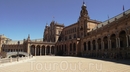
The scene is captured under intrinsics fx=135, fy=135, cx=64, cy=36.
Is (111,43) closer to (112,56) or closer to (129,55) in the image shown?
(112,56)

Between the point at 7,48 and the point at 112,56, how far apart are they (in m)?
78.7

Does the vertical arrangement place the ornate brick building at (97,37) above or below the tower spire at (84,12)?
below

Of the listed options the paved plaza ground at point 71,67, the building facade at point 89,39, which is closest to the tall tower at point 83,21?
the building facade at point 89,39

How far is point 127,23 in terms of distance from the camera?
3152 centimetres

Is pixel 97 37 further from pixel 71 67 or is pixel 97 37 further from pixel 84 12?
pixel 71 67

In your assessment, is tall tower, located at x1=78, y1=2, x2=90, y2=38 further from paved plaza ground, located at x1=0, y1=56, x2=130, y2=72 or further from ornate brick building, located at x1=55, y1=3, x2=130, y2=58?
paved plaza ground, located at x1=0, y1=56, x2=130, y2=72

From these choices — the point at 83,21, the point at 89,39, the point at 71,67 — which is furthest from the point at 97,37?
the point at 71,67

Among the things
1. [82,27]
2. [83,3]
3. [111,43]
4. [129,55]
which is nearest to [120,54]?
[129,55]

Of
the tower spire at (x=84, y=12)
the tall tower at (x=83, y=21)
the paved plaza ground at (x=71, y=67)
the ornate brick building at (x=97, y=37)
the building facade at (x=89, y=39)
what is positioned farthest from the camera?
the tower spire at (x=84, y=12)

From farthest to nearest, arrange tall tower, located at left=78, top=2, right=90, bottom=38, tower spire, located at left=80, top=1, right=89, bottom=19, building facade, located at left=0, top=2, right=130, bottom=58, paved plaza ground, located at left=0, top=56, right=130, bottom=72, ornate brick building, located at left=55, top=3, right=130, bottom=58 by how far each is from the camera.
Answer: tower spire, located at left=80, top=1, right=89, bottom=19 < tall tower, located at left=78, top=2, right=90, bottom=38 < building facade, located at left=0, top=2, right=130, bottom=58 < ornate brick building, located at left=55, top=3, right=130, bottom=58 < paved plaza ground, located at left=0, top=56, right=130, bottom=72

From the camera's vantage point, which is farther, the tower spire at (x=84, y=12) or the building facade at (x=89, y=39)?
the tower spire at (x=84, y=12)

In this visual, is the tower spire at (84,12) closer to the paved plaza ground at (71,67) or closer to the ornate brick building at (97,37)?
the ornate brick building at (97,37)

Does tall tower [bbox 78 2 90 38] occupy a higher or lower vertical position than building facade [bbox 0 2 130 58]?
higher

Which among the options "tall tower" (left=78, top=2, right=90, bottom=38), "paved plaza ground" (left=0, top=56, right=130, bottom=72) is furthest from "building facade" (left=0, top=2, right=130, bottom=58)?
"paved plaza ground" (left=0, top=56, right=130, bottom=72)
